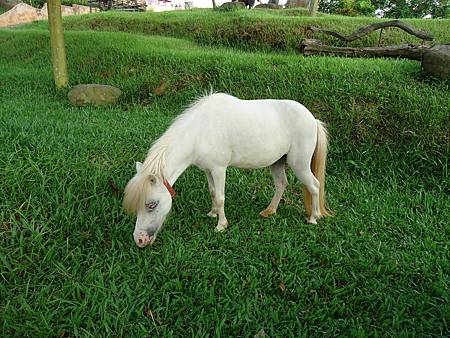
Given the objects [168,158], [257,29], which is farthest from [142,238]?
[257,29]

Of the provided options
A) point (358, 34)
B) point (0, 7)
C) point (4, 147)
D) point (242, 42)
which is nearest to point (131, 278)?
point (4, 147)

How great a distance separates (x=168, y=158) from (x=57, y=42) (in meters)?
5.65

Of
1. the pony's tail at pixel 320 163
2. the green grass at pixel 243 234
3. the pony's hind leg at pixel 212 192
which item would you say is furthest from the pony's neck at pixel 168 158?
the pony's tail at pixel 320 163

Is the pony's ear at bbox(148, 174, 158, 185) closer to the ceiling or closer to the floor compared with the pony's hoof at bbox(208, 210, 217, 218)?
closer to the ceiling

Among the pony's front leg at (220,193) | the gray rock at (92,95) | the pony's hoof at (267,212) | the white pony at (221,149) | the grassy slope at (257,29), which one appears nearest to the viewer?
the white pony at (221,149)

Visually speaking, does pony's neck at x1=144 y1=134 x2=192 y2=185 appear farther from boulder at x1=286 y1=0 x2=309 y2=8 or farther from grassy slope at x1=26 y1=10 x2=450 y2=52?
boulder at x1=286 y1=0 x2=309 y2=8

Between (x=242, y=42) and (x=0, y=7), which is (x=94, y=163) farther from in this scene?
(x=0, y=7)

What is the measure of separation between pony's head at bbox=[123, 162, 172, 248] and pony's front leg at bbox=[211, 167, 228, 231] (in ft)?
1.76

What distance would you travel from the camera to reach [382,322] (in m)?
2.50

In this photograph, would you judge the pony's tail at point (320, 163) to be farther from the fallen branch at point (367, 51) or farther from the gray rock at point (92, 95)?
the fallen branch at point (367, 51)

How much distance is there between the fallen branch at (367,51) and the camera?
7656 mm

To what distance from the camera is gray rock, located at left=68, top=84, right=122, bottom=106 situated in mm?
6641

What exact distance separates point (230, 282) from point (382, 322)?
108 centimetres

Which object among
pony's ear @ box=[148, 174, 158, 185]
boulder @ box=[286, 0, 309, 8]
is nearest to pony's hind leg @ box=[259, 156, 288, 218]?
pony's ear @ box=[148, 174, 158, 185]
